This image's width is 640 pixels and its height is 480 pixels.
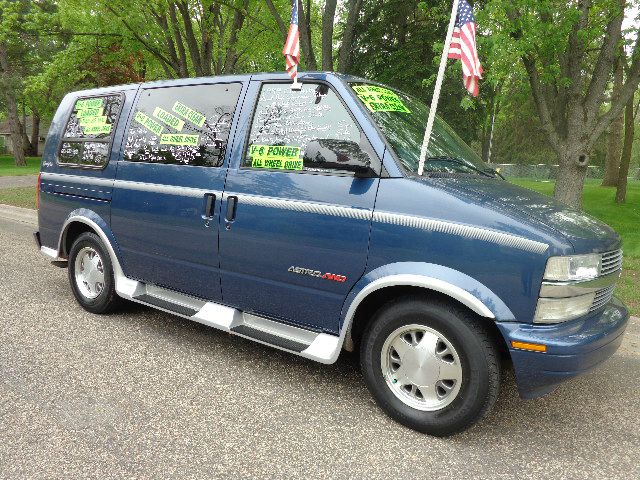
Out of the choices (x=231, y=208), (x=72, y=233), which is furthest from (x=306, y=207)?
(x=72, y=233)

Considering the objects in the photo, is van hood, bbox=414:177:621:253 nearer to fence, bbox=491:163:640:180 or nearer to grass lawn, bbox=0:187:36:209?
grass lawn, bbox=0:187:36:209

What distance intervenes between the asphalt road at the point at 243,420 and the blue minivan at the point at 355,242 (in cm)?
31

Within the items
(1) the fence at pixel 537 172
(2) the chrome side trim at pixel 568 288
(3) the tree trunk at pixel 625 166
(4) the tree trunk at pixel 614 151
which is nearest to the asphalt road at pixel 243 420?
(2) the chrome side trim at pixel 568 288

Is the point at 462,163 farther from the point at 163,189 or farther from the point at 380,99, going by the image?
the point at 163,189

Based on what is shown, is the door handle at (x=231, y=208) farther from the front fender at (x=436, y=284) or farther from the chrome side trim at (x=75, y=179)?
the chrome side trim at (x=75, y=179)

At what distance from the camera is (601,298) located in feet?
9.80

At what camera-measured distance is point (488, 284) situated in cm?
271

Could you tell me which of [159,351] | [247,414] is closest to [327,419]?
[247,414]

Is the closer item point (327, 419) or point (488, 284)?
point (488, 284)

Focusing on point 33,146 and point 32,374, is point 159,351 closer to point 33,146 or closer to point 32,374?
point 32,374

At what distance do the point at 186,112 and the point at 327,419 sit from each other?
2.55 metres

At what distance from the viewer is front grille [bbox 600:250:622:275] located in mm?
2910

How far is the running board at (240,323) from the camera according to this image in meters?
3.28

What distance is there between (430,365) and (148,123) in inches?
118
